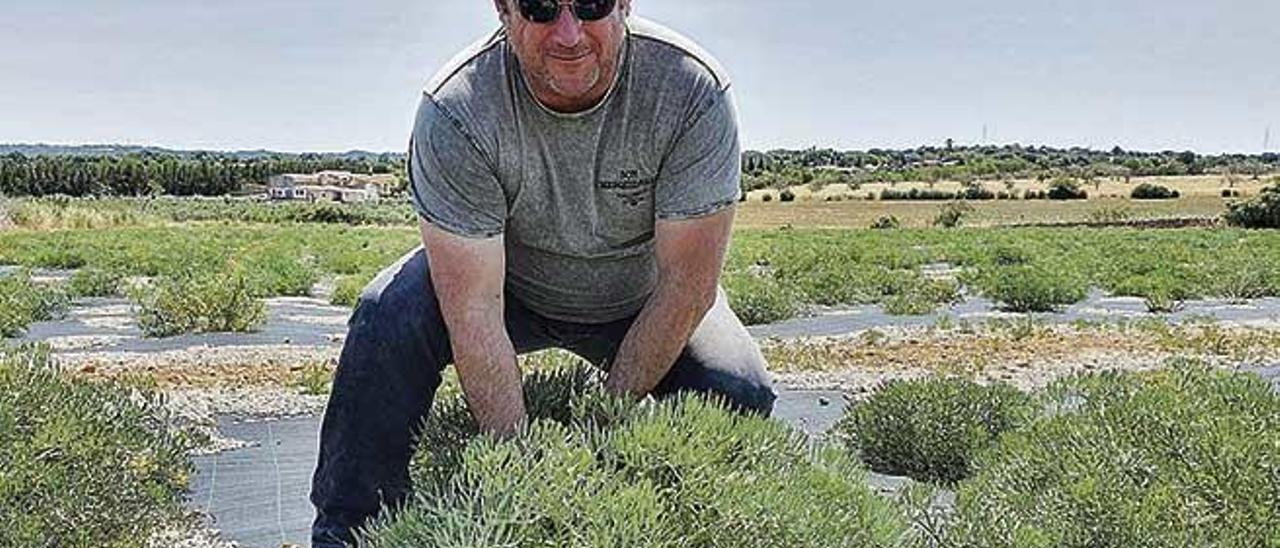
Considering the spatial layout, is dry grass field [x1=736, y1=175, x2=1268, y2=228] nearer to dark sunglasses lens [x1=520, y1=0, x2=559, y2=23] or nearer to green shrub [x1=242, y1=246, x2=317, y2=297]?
green shrub [x1=242, y1=246, x2=317, y2=297]

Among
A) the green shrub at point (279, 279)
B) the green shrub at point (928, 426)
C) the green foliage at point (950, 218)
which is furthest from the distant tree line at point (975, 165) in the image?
the green shrub at point (928, 426)

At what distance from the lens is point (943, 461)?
5.54 m

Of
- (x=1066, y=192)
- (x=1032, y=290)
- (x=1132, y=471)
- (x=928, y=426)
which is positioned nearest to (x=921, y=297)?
(x=1032, y=290)

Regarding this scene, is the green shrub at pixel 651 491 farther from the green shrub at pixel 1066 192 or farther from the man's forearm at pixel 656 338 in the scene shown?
the green shrub at pixel 1066 192

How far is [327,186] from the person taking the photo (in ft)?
334

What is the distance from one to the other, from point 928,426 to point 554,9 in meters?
3.59

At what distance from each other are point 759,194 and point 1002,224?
25.3m

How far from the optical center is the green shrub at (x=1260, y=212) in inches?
1615

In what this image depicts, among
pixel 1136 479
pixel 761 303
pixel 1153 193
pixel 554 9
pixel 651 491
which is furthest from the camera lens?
pixel 1153 193

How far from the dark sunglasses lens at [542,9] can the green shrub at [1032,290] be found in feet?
45.3

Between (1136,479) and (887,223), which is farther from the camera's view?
(887,223)

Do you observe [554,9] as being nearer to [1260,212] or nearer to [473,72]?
[473,72]

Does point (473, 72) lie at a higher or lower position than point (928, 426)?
higher

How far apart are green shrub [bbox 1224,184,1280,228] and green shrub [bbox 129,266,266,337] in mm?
36660
